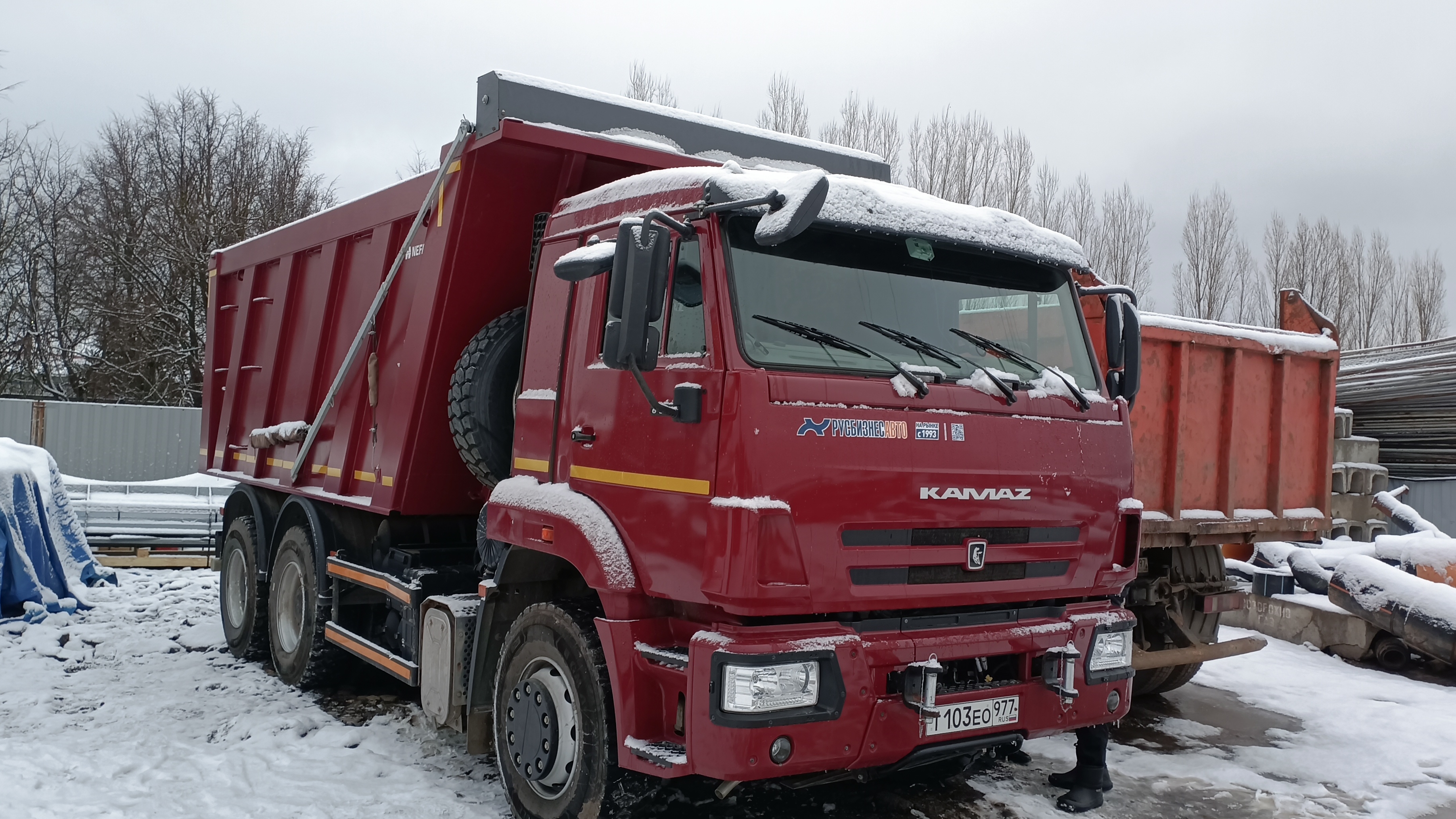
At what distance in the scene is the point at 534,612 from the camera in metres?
4.38

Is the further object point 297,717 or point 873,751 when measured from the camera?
point 297,717

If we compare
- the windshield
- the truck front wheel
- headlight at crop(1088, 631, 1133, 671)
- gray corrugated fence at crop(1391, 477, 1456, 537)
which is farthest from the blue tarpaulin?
gray corrugated fence at crop(1391, 477, 1456, 537)

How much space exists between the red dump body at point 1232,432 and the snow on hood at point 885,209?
2.28 meters

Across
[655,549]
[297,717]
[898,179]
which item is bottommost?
[297,717]

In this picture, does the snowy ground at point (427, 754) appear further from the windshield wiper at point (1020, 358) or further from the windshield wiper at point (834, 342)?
the windshield wiper at point (1020, 358)

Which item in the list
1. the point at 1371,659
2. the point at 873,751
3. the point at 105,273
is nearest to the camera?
the point at 873,751

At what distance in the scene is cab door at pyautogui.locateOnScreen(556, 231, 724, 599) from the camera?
359 cm

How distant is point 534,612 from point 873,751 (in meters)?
1.52

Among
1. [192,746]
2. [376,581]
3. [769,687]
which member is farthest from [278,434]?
[769,687]

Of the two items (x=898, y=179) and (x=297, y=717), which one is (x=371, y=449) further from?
(x=898, y=179)

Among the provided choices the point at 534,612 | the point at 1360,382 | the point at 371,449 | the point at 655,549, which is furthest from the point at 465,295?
the point at 1360,382

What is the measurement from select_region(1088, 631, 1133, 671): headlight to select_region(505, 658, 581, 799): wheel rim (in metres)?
2.05

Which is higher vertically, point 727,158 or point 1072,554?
point 727,158

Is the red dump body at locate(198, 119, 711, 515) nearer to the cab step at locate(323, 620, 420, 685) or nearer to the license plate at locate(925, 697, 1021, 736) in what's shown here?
the cab step at locate(323, 620, 420, 685)
